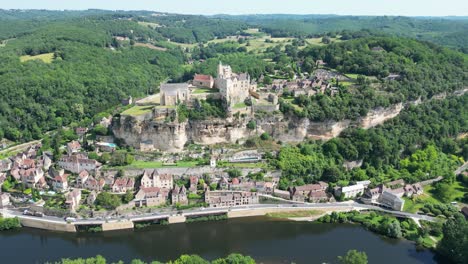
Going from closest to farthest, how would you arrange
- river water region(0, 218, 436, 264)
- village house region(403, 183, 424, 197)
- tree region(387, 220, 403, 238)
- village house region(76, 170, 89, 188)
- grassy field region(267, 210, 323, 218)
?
1. river water region(0, 218, 436, 264)
2. tree region(387, 220, 403, 238)
3. grassy field region(267, 210, 323, 218)
4. village house region(76, 170, 89, 188)
5. village house region(403, 183, 424, 197)

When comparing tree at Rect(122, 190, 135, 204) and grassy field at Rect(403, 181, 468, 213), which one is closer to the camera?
tree at Rect(122, 190, 135, 204)

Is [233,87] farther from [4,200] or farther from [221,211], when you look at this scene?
[4,200]

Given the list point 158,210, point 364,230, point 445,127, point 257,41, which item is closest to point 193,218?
point 158,210

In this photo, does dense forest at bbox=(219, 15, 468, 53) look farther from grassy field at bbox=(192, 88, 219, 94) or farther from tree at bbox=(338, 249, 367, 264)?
tree at bbox=(338, 249, 367, 264)

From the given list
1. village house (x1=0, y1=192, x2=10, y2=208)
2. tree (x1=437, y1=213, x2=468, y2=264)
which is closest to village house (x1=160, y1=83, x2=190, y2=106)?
village house (x1=0, y1=192, x2=10, y2=208)

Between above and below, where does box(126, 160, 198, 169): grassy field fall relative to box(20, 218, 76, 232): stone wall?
above

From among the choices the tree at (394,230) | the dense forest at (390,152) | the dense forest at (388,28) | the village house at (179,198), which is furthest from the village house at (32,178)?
the dense forest at (388,28)

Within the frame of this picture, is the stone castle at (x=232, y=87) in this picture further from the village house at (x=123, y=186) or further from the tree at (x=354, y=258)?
the tree at (x=354, y=258)

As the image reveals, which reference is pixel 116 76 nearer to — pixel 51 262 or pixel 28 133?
pixel 28 133

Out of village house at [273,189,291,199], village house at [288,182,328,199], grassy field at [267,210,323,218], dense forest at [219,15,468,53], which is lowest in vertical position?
grassy field at [267,210,323,218]
